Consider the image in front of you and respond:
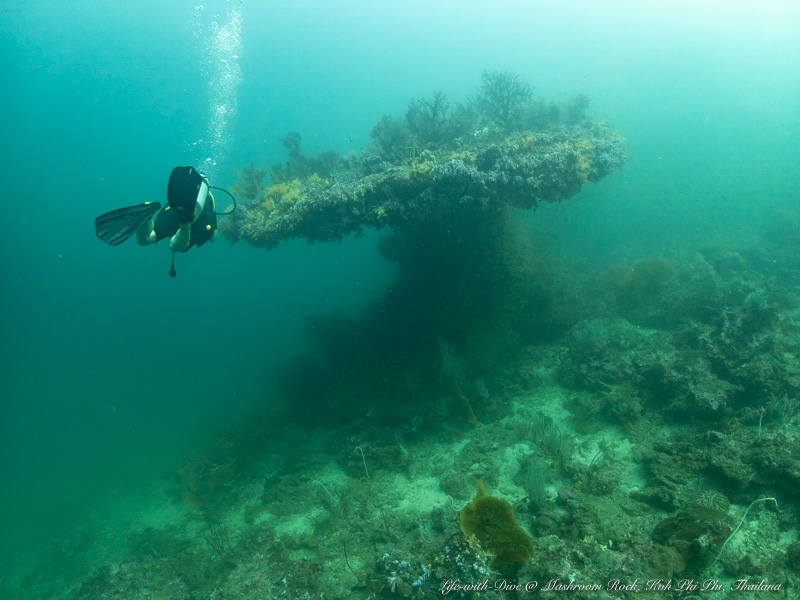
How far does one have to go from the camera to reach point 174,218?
14.0 feet

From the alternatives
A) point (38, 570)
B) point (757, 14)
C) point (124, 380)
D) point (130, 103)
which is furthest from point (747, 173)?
point (130, 103)

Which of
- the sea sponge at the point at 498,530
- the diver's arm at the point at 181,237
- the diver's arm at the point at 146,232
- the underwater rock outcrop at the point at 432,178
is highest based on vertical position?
the underwater rock outcrop at the point at 432,178

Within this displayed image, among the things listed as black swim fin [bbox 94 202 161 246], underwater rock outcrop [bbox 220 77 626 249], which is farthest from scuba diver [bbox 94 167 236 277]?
underwater rock outcrop [bbox 220 77 626 249]

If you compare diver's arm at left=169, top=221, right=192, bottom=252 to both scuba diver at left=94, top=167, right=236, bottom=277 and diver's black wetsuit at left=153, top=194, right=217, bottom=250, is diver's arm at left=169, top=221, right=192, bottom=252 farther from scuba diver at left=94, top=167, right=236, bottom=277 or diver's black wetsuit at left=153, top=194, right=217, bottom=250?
diver's black wetsuit at left=153, top=194, right=217, bottom=250

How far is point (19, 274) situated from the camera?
187ft

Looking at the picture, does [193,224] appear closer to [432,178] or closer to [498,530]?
[432,178]

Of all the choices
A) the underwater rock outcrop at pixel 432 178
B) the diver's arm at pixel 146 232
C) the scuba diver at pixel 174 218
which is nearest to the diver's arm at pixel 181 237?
the scuba diver at pixel 174 218

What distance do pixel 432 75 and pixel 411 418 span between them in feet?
402

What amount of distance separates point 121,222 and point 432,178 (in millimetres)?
6007

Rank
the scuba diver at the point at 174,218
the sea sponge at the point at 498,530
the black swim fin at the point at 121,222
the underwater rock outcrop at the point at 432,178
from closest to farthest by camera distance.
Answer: the sea sponge at the point at 498,530
the scuba diver at the point at 174,218
the black swim fin at the point at 121,222
the underwater rock outcrop at the point at 432,178

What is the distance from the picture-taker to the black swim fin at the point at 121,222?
4.06m

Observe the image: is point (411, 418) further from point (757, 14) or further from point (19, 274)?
point (757, 14)

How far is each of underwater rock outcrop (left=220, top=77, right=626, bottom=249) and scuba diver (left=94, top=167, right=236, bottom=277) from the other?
4.34 metres

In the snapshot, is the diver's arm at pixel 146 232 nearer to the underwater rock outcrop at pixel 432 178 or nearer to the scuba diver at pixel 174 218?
the scuba diver at pixel 174 218
